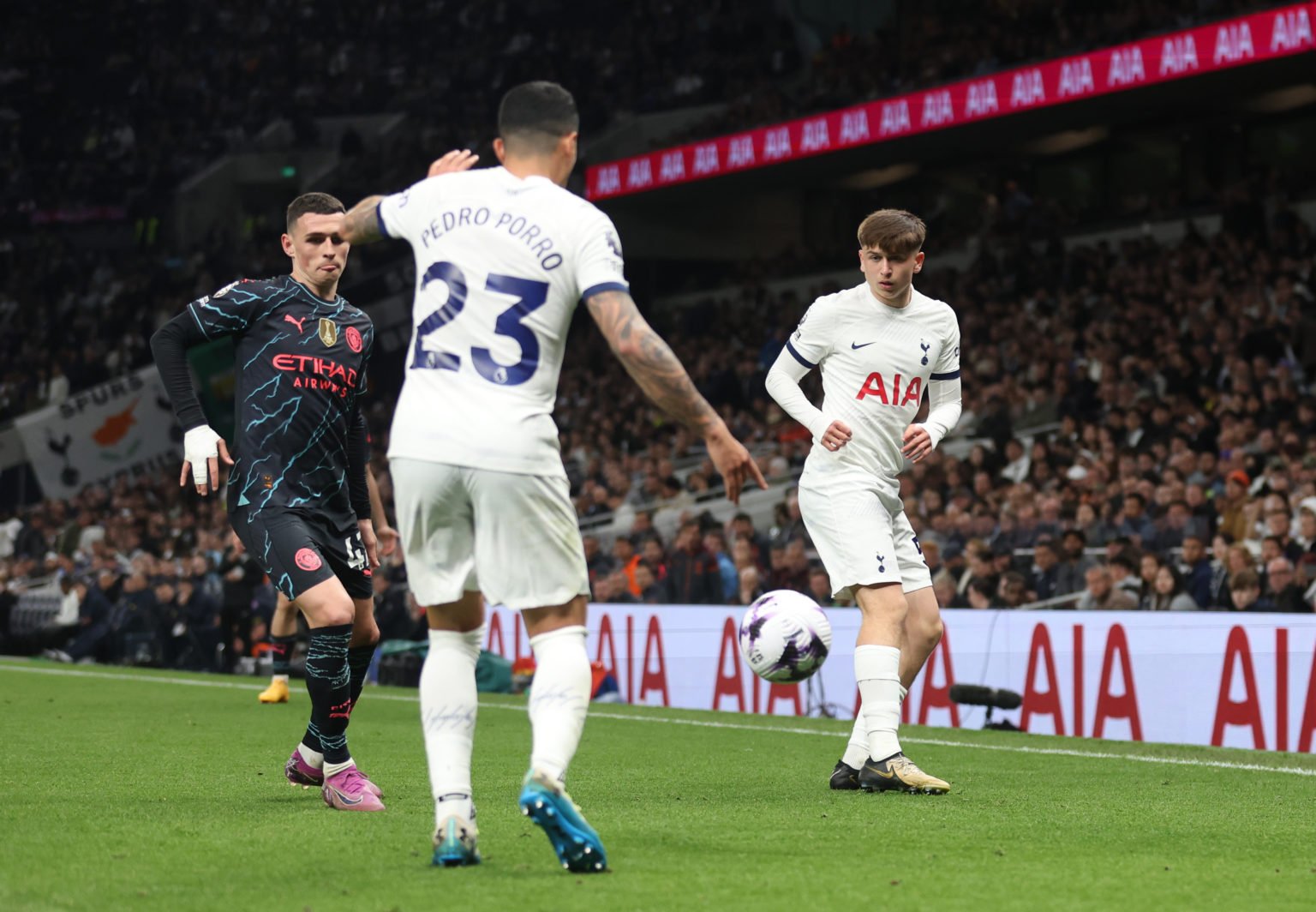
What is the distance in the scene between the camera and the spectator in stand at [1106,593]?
492 inches

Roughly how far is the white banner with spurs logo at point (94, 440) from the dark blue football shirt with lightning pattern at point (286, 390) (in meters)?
27.5

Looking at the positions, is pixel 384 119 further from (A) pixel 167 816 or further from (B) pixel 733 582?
(A) pixel 167 816

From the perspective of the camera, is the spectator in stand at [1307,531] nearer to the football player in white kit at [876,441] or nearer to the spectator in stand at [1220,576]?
the spectator in stand at [1220,576]

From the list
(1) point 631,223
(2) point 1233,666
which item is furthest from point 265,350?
(1) point 631,223

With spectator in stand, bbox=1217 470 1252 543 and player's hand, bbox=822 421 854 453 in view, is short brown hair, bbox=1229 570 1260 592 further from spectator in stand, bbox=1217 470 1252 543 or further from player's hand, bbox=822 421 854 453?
player's hand, bbox=822 421 854 453

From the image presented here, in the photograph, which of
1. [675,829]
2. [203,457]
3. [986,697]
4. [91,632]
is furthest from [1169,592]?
[91,632]

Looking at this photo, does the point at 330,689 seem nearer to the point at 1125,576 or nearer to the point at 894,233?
the point at 894,233

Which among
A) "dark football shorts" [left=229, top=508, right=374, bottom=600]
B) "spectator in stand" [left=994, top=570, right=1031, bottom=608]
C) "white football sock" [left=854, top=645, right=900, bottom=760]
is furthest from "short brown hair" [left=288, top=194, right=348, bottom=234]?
"spectator in stand" [left=994, top=570, right=1031, bottom=608]

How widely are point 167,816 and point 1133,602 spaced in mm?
8540

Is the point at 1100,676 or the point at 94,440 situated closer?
the point at 1100,676

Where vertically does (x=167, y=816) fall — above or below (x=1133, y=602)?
below

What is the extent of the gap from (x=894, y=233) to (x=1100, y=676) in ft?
18.4

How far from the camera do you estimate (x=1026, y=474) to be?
55.6 feet

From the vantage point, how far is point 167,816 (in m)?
5.74
